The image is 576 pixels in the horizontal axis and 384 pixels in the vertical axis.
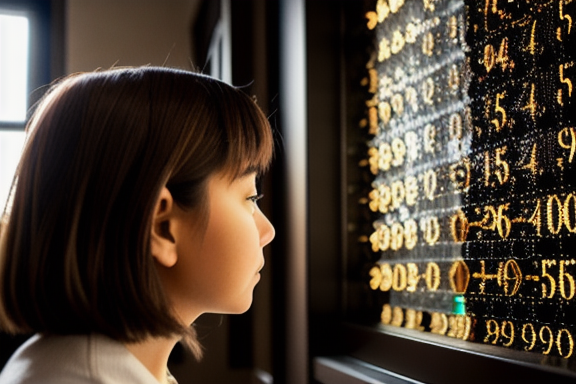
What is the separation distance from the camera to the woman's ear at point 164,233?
2.58 ft

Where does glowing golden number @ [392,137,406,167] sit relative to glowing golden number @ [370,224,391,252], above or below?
above

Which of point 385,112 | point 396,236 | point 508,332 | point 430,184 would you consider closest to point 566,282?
point 508,332

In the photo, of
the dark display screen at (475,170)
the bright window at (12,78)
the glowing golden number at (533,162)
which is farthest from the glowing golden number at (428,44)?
the bright window at (12,78)

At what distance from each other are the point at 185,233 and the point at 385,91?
532mm

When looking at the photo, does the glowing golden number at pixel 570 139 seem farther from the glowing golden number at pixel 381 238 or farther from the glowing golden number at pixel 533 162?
the glowing golden number at pixel 381 238

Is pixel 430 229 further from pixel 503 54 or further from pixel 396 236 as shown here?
pixel 503 54

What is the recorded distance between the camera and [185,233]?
32.0 inches

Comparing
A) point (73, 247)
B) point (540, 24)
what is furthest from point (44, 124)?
point (540, 24)

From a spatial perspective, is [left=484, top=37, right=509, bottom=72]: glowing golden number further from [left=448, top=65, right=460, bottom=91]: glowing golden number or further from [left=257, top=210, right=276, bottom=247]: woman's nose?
[left=257, top=210, right=276, bottom=247]: woman's nose

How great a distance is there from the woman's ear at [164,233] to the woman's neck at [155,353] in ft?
0.33

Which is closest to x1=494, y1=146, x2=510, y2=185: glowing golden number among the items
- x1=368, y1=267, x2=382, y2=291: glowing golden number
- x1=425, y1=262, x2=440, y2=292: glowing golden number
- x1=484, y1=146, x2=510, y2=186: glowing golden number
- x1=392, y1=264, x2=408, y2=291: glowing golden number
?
x1=484, y1=146, x2=510, y2=186: glowing golden number

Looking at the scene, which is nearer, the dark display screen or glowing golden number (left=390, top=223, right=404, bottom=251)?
the dark display screen

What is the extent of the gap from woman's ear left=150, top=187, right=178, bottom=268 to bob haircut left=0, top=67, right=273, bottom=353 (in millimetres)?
16

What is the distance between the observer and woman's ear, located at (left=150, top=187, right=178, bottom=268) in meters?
0.79
